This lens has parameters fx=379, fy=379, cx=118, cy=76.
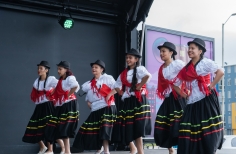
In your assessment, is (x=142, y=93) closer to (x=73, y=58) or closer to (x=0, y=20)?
(x=73, y=58)

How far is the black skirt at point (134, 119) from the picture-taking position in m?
6.01

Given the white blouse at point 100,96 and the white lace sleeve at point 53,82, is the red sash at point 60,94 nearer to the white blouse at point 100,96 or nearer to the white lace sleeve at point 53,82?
the white lace sleeve at point 53,82

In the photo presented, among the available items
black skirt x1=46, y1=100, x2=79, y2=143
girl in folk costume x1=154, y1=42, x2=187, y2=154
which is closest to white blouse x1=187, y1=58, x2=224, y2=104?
girl in folk costume x1=154, y1=42, x2=187, y2=154

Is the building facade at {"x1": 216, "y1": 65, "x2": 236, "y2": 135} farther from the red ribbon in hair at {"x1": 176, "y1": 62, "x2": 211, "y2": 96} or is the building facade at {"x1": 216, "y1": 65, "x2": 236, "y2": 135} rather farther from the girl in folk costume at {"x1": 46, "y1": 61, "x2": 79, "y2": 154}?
the red ribbon in hair at {"x1": 176, "y1": 62, "x2": 211, "y2": 96}

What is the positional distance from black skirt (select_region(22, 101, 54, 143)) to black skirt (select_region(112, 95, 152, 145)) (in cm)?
165

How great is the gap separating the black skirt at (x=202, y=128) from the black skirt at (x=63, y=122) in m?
2.72

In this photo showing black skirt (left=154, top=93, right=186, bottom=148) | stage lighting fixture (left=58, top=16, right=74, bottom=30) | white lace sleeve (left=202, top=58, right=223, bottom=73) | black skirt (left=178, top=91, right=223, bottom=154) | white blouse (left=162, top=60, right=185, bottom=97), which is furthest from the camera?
stage lighting fixture (left=58, top=16, right=74, bottom=30)

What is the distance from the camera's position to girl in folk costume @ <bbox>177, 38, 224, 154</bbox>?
4566 mm

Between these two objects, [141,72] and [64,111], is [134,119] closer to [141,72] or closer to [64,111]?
[141,72]

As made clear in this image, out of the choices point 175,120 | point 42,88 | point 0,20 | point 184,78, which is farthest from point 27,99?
point 184,78

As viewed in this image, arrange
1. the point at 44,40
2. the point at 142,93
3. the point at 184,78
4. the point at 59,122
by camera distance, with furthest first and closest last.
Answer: the point at 44,40, the point at 59,122, the point at 142,93, the point at 184,78

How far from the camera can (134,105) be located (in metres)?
6.15

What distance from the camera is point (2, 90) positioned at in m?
8.13

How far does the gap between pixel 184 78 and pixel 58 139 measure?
3.17 metres
